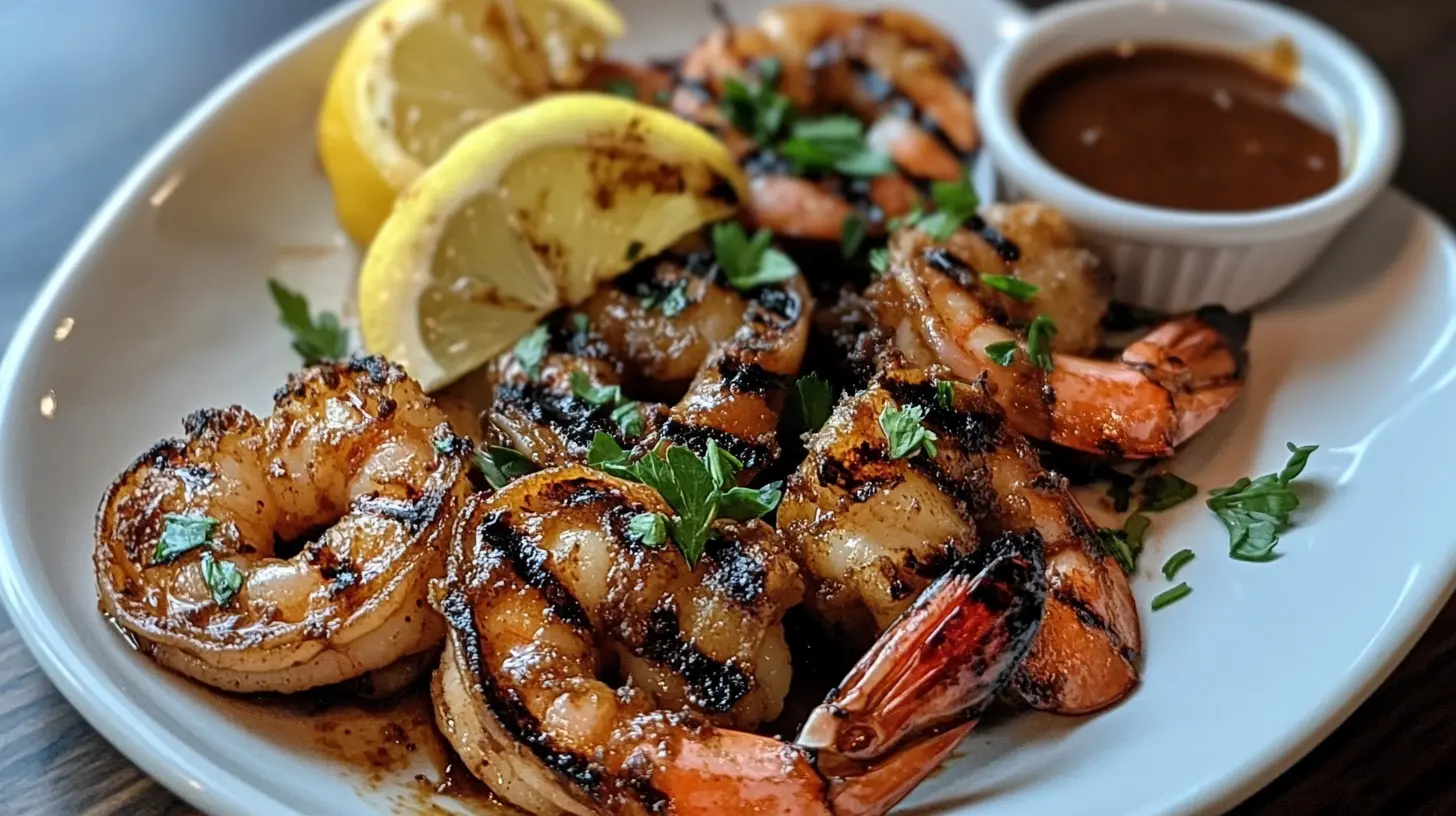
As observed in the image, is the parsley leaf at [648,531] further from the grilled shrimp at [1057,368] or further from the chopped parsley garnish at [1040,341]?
the chopped parsley garnish at [1040,341]

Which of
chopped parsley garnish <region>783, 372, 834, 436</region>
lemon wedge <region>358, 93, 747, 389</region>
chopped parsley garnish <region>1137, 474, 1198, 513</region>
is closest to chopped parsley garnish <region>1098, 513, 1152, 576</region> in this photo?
chopped parsley garnish <region>1137, 474, 1198, 513</region>

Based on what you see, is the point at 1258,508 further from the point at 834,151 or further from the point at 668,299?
the point at 834,151

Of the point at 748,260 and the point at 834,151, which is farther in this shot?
the point at 834,151

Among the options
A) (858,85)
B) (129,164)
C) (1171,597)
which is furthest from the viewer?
(129,164)

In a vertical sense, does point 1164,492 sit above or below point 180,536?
below

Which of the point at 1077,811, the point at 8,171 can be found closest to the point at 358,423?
the point at 1077,811

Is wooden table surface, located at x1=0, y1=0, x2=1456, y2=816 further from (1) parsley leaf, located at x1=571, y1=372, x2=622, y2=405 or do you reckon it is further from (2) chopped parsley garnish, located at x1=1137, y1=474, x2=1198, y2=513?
(1) parsley leaf, located at x1=571, y1=372, x2=622, y2=405

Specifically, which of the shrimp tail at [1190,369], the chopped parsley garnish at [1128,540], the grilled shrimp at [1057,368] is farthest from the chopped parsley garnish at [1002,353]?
the chopped parsley garnish at [1128,540]

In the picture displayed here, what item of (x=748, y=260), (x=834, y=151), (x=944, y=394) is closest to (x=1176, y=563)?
(x=944, y=394)
